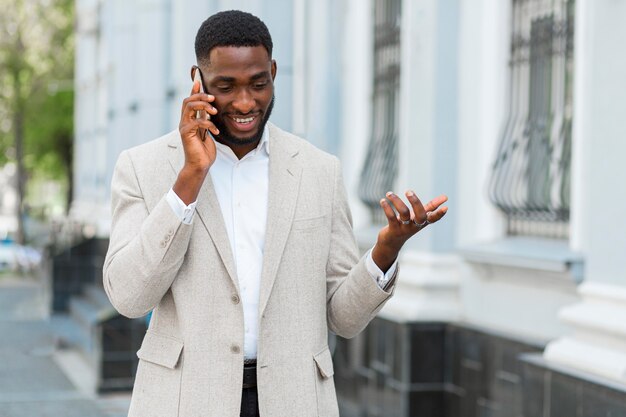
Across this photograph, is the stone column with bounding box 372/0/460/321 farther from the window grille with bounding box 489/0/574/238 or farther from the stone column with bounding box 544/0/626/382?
the stone column with bounding box 544/0/626/382

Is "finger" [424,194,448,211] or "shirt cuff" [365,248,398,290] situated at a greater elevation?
"finger" [424,194,448,211]

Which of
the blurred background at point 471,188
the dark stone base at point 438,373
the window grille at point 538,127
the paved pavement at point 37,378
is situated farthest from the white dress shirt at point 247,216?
the paved pavement at point 37,378

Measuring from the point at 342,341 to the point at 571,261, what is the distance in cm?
279

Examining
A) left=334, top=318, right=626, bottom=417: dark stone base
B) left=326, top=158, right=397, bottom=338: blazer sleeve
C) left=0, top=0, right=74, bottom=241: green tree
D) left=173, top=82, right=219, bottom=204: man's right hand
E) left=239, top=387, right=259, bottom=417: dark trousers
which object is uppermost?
left=0, top=0, right=74, bottom=241: green tree

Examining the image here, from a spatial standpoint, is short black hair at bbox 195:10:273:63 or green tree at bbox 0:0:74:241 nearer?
short black hair at bbox 195:10:273:63

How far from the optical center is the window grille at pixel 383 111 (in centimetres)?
809

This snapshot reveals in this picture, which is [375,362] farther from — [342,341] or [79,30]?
[79,30]

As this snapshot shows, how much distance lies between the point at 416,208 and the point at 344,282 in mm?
379

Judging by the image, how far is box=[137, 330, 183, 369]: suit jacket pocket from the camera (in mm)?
2646

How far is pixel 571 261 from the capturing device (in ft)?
18.2

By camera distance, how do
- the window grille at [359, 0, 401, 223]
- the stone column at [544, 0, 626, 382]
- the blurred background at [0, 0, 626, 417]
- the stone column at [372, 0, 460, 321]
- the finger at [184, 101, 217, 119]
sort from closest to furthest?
the finger at [184, 101, 217, 119], the stone column at [544, 0, 626, 382], the blurred background at [0, 0, 626, 417], the stone column at [372, 0, 460, 321], the window grille at [359, 0, 401, 223]

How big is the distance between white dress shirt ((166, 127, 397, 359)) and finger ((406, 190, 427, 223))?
20 cm

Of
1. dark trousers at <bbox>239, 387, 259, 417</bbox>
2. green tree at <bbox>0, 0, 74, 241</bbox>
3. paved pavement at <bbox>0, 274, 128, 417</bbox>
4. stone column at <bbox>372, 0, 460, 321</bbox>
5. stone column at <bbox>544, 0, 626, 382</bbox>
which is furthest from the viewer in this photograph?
green tree at <bbox>0, 0, 74, 241</bbox>

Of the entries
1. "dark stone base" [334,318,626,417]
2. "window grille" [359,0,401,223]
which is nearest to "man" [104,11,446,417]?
"dark stone base" [334,318,626,417]
